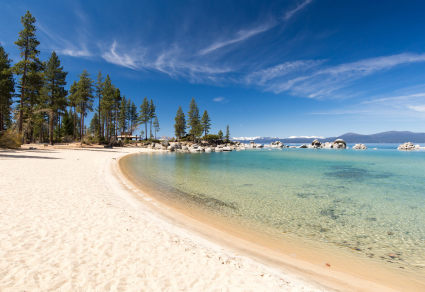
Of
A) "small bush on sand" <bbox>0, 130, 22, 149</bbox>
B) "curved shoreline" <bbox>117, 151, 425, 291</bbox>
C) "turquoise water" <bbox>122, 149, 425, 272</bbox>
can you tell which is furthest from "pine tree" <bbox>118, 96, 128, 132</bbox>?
"curved shoreline" <bbox>117, 151, 425, 291</bbox>

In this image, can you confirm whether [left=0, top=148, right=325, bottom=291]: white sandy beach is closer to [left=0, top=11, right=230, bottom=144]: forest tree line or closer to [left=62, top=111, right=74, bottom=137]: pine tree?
[left=0, top=11, right=230, bottom=144]: forest tree line

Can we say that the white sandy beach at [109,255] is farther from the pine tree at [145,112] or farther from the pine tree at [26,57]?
→ the pine tree at [145,112]

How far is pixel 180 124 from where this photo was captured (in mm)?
79000

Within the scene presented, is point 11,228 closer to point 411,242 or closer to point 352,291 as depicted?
point 352,291

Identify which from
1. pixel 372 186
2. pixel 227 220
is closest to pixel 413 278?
pixel 227 220

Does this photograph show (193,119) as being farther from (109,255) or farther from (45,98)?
(109,255)

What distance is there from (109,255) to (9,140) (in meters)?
29.3

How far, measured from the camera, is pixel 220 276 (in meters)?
3.49

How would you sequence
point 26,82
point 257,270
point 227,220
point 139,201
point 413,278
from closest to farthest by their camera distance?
1. point 257,270
2. point 413,278
3. point 227,220
4. point 139,201
5. point 26,82

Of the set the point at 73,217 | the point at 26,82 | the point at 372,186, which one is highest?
the point at 26,82

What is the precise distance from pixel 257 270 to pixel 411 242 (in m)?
5.95

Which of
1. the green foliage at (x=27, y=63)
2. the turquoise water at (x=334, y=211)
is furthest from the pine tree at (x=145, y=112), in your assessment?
the turquoise water at (x=334, y=211)

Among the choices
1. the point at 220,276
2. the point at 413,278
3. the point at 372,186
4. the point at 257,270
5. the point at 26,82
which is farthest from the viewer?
the point at 26,82

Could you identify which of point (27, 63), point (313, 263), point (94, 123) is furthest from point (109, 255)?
point (94, 123)
